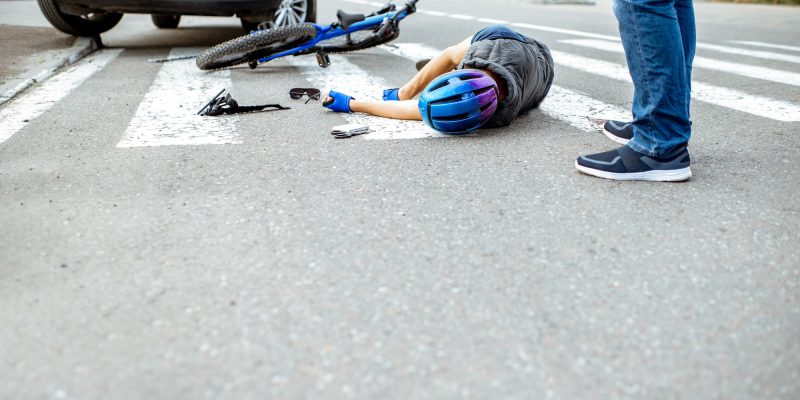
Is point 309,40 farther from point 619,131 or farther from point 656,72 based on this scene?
point 656,72

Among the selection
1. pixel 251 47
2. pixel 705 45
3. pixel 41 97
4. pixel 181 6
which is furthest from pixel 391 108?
pixel 705 45

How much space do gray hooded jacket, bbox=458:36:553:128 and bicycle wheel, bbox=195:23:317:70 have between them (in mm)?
2327

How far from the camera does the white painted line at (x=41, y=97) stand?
12.9ft

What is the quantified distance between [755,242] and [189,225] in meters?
1.91

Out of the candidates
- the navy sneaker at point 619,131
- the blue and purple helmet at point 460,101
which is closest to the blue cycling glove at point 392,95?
the blue and purple helmet at point 460,101

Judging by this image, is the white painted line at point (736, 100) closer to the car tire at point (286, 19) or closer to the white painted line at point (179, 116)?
the car tire at point (286, 19)

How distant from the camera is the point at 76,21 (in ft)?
23.5

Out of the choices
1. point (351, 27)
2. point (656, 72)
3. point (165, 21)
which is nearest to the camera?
point (656, 72)

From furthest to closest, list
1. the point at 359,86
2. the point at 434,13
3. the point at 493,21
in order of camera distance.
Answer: the point at 434,13
the point at 493,21
the point at 359,86

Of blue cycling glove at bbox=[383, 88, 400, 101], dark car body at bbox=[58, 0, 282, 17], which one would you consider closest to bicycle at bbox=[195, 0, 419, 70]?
dark car body at bbox=[58, 0, 282, 17]

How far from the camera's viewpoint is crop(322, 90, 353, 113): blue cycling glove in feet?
13.7

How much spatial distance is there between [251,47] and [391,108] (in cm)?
208

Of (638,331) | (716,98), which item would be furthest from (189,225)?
(716,98)

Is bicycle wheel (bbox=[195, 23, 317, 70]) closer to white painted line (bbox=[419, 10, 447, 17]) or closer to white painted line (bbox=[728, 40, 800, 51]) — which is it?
white painted line (bbox=[728, 40, 800, 51])
